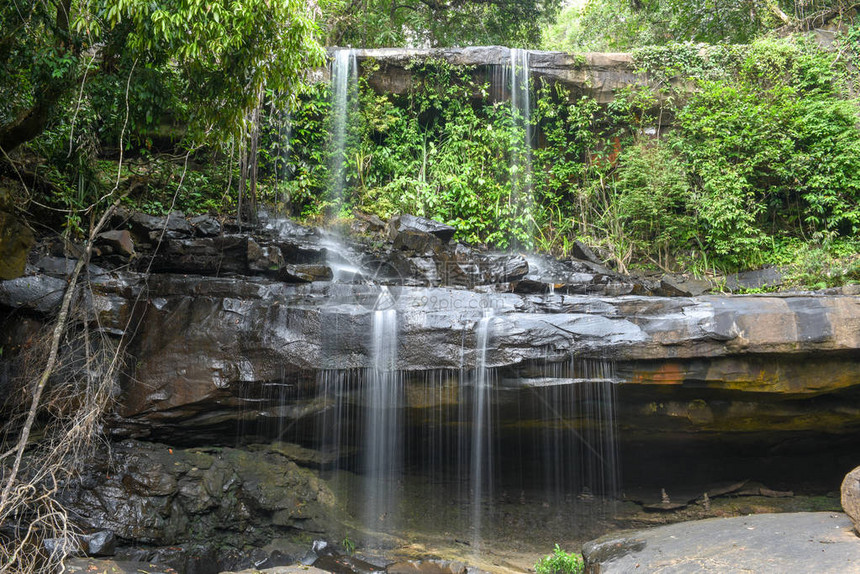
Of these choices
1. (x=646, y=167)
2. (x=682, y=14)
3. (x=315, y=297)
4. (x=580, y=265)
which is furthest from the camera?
(x=682, y=14)

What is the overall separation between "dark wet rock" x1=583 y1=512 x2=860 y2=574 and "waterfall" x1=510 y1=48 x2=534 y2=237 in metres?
8.27

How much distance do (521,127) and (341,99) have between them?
4145mm

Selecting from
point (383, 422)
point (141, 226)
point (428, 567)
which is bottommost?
point (428, 567)

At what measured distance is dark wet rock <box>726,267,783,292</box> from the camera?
10719mm

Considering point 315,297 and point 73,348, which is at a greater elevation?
point 315,297

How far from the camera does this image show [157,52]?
6.59 m

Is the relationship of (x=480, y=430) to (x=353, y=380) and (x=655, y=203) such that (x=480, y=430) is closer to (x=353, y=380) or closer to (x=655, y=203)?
(x=353, y=380)

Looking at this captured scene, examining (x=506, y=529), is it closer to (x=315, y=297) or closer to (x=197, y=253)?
(x=315, y=297)

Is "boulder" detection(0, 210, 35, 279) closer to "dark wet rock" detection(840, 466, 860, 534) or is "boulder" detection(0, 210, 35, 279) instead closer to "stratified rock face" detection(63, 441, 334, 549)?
"stratified rock face" detection(63, 441, 334, 549)

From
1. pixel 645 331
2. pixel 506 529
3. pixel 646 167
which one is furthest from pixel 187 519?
pixel 646 167

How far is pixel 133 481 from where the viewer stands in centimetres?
698

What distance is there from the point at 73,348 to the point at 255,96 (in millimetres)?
3760

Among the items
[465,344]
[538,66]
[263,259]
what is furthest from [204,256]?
[538,66]

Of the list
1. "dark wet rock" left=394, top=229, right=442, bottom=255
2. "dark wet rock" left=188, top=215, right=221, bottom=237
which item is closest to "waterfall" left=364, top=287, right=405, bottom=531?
"dark wet rock" left=394, top=229, right=442, bottom=255
